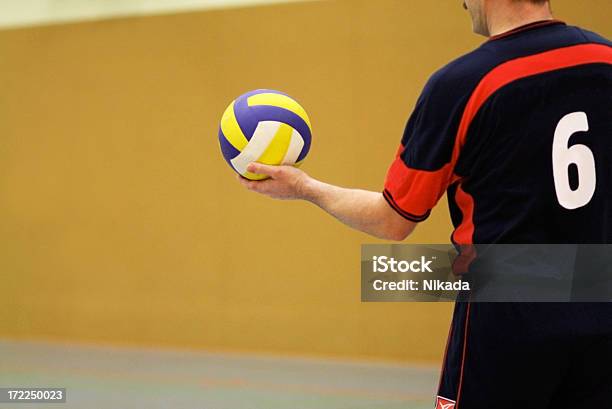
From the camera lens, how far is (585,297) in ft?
5.17

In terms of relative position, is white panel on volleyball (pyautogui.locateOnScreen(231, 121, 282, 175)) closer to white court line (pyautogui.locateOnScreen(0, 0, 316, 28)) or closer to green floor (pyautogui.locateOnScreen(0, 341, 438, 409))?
green floor (pyautogui.locateOnScreen(0, 341, 438, 409))

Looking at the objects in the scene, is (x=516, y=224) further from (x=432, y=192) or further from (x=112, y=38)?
(x=112, y=38)

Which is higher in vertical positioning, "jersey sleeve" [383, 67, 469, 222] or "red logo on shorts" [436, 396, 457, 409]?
"jersey sleeve" [383, 67, 469, 222]

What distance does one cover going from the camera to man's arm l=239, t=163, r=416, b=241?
1.78 metres

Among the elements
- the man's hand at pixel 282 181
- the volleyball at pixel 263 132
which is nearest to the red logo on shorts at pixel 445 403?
the man's hand at pixel 282 181

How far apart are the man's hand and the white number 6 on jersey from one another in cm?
67

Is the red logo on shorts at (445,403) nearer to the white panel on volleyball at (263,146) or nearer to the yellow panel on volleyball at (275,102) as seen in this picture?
the white panel on volleyball at (263,146)

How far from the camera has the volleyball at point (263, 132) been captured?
7.88 feet

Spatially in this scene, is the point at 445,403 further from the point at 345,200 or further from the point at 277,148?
the point at 277,148

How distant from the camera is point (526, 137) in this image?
1.59m

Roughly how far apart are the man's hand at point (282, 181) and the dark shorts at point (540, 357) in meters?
0.63

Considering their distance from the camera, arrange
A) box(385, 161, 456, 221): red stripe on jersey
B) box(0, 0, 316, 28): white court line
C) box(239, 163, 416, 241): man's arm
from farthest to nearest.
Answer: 1. box(0, 0, 316, 28): white court line
2. box(239, 163, 416, 241): man's arm
3. box(385, 161, 456, 221): red stripe on jersey

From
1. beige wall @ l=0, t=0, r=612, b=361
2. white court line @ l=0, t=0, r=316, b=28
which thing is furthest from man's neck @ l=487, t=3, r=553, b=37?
white court line @ l=0, t=0, r=316, b=28

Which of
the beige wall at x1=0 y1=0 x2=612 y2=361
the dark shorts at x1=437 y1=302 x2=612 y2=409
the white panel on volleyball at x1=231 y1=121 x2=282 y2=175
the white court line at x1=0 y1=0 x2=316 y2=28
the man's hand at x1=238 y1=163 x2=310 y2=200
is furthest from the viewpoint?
the white court line at x1=0 y1=0 x2=316 y2=28
